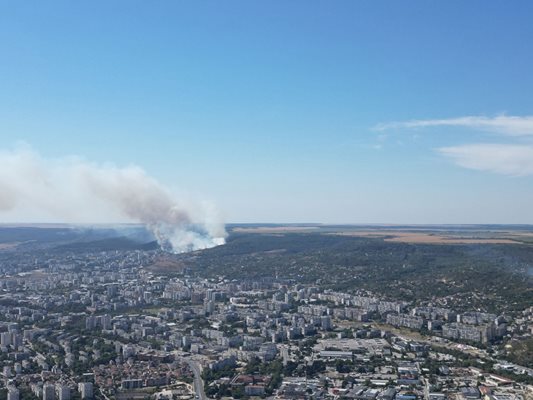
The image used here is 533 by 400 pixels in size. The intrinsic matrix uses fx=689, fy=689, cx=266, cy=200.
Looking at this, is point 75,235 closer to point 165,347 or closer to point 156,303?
point 156,303

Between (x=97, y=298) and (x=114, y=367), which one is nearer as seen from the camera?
(x=114, y=367)

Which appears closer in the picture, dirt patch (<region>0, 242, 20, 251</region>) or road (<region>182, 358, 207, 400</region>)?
road (<region>182, 358, 207, 400</region>)

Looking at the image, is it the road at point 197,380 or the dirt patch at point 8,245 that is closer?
the road at point 197,380

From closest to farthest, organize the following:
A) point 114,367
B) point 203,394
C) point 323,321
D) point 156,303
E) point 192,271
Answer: point 203,394
point 114,367
point 323,321
point 156,303
point 192,271

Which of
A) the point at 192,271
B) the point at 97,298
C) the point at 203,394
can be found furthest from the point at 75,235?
the point at 203,394

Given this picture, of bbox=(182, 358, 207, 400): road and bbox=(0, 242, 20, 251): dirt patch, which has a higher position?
bbox=(0, 242, 20, 251): dirt patch

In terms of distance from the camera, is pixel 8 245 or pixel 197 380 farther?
pixel 8 245

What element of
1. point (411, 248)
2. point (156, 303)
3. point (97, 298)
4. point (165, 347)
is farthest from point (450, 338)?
point (411, 248)

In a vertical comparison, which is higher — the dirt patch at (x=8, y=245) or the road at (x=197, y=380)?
the dirt patch at (x=8, y=245)

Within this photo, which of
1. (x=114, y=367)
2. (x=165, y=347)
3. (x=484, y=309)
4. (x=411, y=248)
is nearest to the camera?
(x=114, y=367)

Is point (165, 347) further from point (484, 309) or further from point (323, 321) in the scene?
point (484, 309)

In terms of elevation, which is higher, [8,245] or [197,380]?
[8,245]
